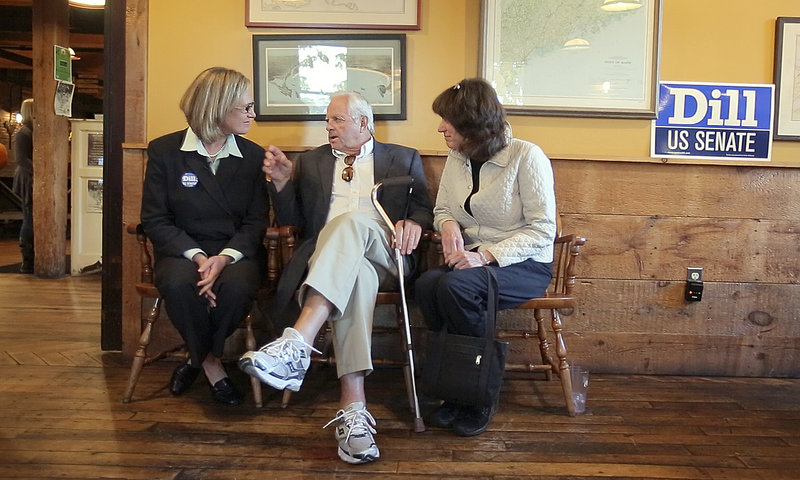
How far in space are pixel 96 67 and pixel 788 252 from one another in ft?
33.8

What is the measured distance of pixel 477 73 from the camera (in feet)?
9.53

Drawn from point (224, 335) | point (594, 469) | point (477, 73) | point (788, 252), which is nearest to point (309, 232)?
point (224, 335)

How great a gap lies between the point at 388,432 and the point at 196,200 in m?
1.13

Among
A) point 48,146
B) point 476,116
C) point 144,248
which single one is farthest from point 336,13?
point 48,146

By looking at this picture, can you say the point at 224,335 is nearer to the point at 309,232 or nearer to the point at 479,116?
the point at 309,232

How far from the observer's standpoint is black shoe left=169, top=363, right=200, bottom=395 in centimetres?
253

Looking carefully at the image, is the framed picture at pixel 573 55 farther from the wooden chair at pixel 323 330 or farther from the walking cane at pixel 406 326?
the wooden chair at pixel 323 330

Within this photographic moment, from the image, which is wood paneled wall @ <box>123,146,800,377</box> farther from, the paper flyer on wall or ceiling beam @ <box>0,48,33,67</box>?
ceiling beam @ <box>0,48,33,67</box>

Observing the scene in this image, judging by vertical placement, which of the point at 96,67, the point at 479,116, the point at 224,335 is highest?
the point at 96,67

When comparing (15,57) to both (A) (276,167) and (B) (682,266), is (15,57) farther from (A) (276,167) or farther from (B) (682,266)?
(B) (682,266)

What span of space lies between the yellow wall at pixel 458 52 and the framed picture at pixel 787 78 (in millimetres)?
38

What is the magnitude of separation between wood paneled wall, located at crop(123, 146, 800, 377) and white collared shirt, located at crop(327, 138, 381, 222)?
336 millimetres

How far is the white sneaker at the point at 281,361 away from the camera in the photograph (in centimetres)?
194

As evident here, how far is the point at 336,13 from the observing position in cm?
290
